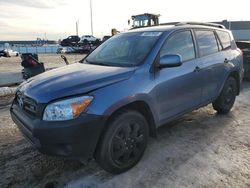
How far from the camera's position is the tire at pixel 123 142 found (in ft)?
11.7

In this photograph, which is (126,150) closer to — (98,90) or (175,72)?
(98,90)

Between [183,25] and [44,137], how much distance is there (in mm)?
2964

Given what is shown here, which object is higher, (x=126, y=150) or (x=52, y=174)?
(x=126, y=150)

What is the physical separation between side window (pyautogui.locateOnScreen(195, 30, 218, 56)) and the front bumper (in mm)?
2588

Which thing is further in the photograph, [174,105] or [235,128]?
[235,128]

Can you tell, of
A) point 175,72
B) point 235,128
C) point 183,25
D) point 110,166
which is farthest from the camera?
point 235,128

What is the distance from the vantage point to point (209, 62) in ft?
17.4

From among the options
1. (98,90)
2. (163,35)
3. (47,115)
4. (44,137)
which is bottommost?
→ (44,137)

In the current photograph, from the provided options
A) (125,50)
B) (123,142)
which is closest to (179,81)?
(125,50)

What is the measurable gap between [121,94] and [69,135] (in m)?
0.79

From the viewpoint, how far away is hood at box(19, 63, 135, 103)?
3.40 meters

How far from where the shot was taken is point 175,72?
14.6ft

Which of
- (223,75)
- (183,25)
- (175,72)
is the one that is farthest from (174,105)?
(223,75)

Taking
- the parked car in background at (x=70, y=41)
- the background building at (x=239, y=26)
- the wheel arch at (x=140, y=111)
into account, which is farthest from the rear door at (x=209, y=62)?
the background building at (x=239, y=26)
